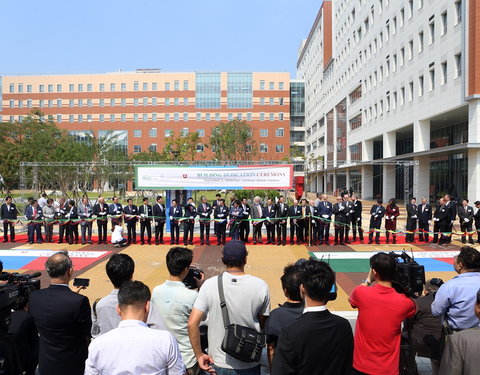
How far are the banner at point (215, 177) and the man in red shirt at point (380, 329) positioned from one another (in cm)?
1338

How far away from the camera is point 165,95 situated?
245 feet

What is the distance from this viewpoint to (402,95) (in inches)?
1297

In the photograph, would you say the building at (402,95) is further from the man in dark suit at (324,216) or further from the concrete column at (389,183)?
the man in dark suit at (324,216)

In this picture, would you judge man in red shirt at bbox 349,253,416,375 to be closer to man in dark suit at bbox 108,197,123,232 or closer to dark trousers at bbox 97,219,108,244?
man in dark suit at bbox 108,197,123,232

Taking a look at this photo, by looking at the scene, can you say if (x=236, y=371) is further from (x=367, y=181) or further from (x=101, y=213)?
(x=367, y=181)

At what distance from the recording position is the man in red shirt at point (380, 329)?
323 cm

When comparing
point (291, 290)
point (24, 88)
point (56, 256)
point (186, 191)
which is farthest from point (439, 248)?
point (24, 88)

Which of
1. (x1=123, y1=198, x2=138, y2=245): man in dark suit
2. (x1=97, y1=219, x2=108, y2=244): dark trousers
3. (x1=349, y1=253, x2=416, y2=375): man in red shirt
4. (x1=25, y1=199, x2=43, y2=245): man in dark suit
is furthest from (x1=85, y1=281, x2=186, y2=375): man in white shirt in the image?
(x1=25, y1=199, x2=43, y2=245): man in dark suit

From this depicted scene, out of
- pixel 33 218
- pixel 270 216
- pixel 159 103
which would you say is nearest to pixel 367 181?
pixel 270 216

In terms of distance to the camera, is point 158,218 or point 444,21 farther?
point 444,21

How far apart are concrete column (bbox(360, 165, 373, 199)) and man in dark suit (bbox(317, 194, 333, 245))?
29751mm

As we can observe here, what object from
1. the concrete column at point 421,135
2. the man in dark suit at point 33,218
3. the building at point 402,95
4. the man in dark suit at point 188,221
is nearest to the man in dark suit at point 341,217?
the man in dark suit at point 188,221

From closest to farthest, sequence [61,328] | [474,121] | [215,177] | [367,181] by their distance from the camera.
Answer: [61,328] < [215,177] < [474,121] < [367,181]

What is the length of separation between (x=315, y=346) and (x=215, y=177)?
14.8 meters
